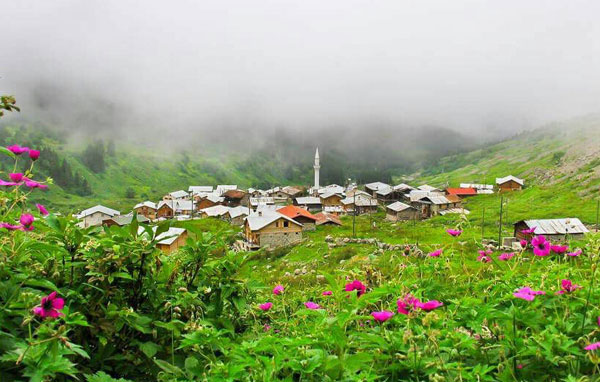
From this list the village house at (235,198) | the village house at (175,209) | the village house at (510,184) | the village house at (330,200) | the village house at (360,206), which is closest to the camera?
the village house at (360,206)

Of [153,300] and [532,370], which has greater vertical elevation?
[153,300]

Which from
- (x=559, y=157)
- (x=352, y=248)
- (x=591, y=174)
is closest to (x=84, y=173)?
(x=352, y=248)

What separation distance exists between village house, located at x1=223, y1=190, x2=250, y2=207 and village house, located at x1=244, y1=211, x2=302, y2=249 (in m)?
70.4

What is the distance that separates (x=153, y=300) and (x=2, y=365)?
1361 mm

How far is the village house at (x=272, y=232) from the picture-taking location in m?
61.6

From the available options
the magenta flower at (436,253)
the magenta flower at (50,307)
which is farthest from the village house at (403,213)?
the magenta flower at (50,307)

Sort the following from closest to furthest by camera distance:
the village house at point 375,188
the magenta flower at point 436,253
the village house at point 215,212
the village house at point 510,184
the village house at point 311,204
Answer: the magenta flower at point 436,253 < the village house at point 215,212 < the village house at point 311,204 < the village house at point 510,184 < the village house at point 375,188

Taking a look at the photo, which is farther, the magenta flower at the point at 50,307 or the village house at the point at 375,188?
the village house at the point at 375,188

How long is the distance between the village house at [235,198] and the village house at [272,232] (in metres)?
70.4

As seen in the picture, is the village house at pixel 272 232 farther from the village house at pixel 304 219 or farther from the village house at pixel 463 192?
the village house at pixel 463 192

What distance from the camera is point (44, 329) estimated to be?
2248mm

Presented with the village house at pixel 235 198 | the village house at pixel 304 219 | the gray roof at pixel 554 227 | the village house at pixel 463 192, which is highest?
the gray roof at pixel 554 227

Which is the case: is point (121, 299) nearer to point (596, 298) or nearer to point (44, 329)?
point (44, 329)

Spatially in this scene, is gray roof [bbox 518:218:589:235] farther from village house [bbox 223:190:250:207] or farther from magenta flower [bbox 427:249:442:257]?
village house [bbox 223:190:250:207]
